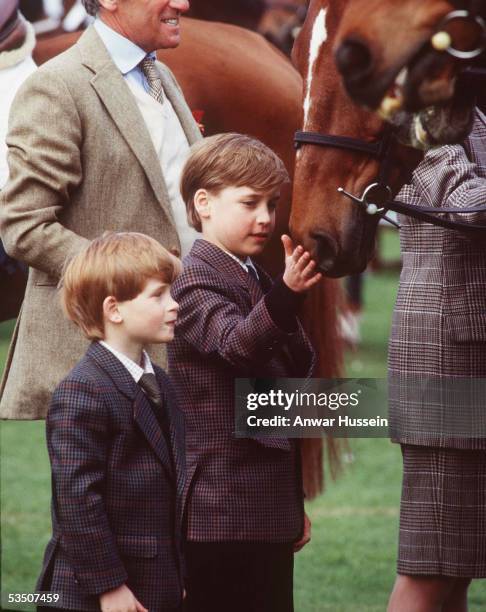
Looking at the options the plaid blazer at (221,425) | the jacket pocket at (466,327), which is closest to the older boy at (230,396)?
the plaid blazer at (221,425)

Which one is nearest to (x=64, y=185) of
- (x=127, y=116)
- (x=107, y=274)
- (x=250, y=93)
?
(x=127, y=116)

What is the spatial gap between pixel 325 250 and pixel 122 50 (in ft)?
2.81

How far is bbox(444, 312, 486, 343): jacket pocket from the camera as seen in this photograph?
2.90 metres

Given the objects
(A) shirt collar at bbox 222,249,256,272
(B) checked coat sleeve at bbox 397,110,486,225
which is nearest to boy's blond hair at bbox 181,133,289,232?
(A) shirt collar at bbox 222,249,256,272

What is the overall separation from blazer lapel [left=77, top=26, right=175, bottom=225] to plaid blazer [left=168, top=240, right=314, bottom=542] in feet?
1.11

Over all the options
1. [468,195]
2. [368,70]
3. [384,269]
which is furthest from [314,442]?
[384,269]

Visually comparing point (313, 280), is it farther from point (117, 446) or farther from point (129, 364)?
point (117, 446)

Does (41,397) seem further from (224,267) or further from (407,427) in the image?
(407,427)

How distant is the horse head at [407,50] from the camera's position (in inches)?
96.4

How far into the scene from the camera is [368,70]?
244 cm

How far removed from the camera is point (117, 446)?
2.50 metres

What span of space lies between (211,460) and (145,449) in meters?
0.29

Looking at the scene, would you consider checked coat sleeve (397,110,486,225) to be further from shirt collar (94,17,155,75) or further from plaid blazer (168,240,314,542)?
shirt collar (94,17,155,75)

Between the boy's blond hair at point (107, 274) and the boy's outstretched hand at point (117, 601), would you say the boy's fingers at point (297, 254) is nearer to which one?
the boy's blond hair at point (107, 274)
